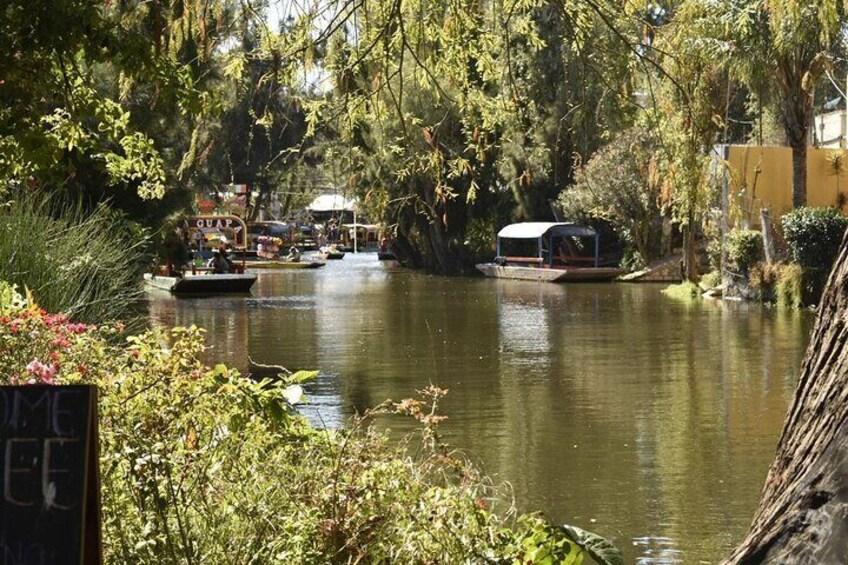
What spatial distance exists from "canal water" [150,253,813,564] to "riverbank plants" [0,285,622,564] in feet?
12.3

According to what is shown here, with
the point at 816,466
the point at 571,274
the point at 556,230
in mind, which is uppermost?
the point at 556,230

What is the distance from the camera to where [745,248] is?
3594cm

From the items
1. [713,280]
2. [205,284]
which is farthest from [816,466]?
[205,284]

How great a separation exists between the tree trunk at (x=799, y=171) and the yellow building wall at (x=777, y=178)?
103cm

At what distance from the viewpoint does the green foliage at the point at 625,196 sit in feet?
151

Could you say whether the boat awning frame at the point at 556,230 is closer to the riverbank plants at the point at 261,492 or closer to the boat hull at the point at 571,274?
the boat hull at the point at 571,274

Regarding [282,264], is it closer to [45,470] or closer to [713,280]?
[713,280]

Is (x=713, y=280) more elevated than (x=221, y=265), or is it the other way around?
(x=221, y=265)

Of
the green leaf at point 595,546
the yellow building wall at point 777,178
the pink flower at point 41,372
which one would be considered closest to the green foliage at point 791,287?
the yellow building wall at point 777,178

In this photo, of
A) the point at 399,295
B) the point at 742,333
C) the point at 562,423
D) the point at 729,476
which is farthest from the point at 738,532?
the point at 399,295

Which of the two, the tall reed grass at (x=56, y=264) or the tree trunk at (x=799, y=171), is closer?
the tall reed grass at (x=56, y=264)

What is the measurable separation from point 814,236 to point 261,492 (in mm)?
28669

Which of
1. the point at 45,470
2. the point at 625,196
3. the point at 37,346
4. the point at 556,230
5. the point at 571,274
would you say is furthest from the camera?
Answer: the point at 556,230

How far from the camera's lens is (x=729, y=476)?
499 inches
